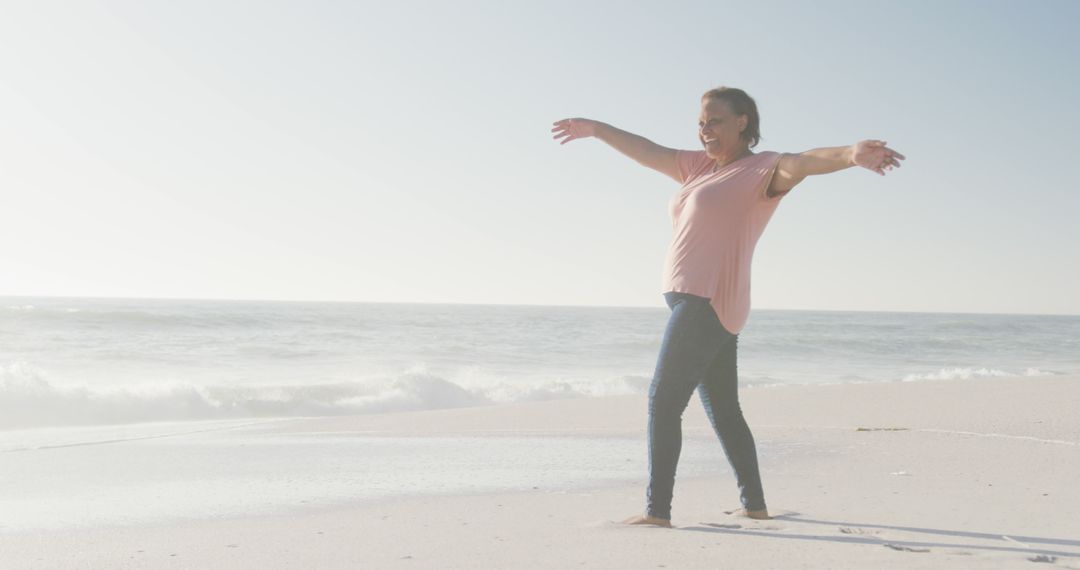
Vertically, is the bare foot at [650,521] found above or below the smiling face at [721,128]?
below

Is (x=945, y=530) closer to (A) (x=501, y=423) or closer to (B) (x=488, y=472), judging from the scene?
(B) (x=488, y=472)

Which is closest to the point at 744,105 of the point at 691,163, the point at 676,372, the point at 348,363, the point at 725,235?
the point at 691,163

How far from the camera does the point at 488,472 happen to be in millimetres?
5102

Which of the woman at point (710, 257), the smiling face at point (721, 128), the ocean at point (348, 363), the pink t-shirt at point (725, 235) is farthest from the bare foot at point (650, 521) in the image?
the ocean at point (348, 363)

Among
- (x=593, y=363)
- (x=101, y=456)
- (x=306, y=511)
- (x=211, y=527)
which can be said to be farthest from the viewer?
(x=593, y=363)

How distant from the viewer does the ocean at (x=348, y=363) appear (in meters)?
12.0

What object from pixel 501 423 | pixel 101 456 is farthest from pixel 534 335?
pixel 101 456

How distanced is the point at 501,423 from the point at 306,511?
13.4 feet

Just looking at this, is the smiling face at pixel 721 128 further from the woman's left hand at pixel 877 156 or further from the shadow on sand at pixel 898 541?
the shadow on sand at pixel 898 541

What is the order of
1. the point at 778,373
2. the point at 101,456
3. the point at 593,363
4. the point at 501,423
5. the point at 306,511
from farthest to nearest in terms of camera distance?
1. the point at 593,363
2. the point at 778,373
3. the point at 501,423
4. the point at 101,456
5. the point at 306,511

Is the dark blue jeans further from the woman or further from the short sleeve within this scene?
the short sleeve

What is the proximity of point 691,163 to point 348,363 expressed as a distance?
64.0 ft

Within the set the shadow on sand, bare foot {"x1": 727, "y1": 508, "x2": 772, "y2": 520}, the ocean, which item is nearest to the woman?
→ the shadow on sand

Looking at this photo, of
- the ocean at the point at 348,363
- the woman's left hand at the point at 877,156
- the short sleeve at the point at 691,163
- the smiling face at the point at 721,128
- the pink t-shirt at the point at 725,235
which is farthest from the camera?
the ocean at the point at 348,363
